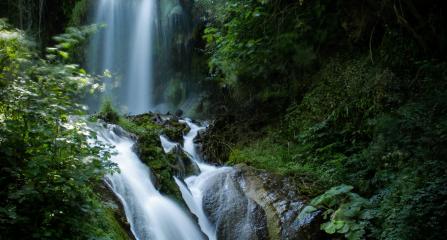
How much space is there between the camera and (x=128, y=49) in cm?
1781

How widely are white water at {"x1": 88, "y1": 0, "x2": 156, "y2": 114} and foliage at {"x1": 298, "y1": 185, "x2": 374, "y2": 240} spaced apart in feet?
44.4

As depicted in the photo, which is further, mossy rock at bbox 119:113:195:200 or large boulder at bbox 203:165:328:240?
mossy rock at bbox 119:113:195:200

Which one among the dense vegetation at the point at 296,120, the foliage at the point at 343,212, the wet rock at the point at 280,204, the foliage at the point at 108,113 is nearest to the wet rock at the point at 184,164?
the dense vegetation at the point at 296,120

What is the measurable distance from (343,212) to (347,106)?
→ 8.91ft

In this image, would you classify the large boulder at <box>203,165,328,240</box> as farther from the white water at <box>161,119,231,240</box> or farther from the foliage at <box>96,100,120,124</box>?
the foliage at <box>96,100,120,124</box>

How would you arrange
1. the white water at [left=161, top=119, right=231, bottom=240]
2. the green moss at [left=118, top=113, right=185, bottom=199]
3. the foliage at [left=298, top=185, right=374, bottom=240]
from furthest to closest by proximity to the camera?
the green moss at [left=118, top=113, right=185, bottom=199] < the white water at [left=161, top=119, right=231, bottom=240] < the foliage at [left=298, top=185, right=374, bottom=240]

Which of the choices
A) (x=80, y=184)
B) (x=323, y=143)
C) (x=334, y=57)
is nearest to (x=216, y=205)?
(x=323, y=143)

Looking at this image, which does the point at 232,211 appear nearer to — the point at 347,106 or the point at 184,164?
the point at 184,164

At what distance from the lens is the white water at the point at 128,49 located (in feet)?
57.9

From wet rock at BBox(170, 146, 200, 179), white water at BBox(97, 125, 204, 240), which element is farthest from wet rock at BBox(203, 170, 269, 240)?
wet rock at BBox(170, 146, 200, 179)

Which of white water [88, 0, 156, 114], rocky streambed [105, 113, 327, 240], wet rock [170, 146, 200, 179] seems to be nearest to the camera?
rocky streambed [105, 113, 327, 240]

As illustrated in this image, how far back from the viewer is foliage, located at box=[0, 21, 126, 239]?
2.95 meters

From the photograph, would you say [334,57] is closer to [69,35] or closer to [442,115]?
[442,115]

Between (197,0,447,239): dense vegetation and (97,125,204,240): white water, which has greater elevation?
(197,0,447,239): dense vegetation
